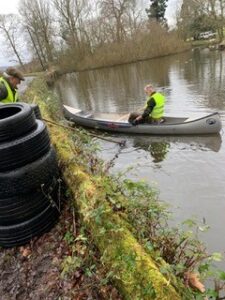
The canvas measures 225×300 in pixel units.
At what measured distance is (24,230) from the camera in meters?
3.64

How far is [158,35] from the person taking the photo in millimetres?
38438

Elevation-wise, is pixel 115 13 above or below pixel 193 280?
above

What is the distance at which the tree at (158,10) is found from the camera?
54606 millimetres

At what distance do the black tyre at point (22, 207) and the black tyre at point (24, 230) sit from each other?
5 centimetres

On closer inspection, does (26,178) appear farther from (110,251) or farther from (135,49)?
(135,49)

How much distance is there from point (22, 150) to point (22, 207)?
640 millimetres

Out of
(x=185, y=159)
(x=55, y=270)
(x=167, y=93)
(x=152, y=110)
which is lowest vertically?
(x=167, y=93)

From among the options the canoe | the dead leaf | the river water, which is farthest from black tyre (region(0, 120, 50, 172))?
the canoe

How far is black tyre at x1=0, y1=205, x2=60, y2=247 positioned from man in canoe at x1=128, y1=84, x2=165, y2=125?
7.21 metres

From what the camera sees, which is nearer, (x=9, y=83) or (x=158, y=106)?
(x=9, y=83)

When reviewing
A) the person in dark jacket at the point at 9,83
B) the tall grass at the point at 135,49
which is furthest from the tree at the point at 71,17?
the person in dark jacket at the point at 9,83

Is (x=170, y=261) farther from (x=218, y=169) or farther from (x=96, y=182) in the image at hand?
(x=218, y=169)

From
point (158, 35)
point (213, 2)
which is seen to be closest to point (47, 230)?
point (158, 35)

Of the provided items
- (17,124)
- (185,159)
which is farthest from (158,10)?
(17,124)
